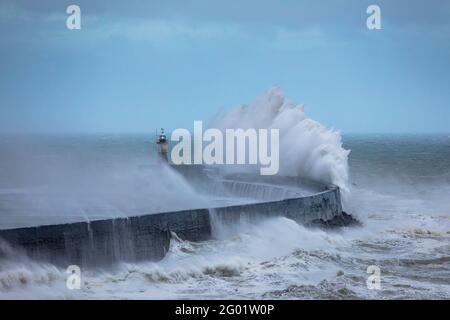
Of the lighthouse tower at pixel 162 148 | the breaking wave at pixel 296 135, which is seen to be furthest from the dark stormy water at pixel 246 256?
the breaking wave at pixel 296 135

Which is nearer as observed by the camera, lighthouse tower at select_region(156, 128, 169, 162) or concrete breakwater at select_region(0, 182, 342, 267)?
concrete breakwater at select_region(0, 182, 342, 267)

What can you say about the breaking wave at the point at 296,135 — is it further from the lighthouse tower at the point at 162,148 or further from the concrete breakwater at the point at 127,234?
the concrete breakwater at the point at 127,234

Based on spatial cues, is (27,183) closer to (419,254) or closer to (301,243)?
(301,243)

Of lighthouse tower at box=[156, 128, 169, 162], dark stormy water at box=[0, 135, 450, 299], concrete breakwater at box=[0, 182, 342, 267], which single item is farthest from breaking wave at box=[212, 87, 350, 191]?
concrete breakwater at box=[0, 182, 342, 267]

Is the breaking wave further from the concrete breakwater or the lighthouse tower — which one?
the concrete breakwater

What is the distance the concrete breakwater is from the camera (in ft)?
24.2

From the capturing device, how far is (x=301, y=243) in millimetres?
9922

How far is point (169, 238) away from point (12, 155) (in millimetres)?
25575

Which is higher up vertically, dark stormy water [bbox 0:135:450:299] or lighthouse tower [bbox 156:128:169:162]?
lighthouse tower [bbox 156:128:169:162]

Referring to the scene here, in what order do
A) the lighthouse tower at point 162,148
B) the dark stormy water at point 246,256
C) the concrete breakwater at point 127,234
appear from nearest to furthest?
the dark stormy water at point 246,256 < the concrete breakwater at point 127,234 < the lighthouse tower at point 162,148

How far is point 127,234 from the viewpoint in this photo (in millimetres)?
8219

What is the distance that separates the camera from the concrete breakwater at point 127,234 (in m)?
7.37

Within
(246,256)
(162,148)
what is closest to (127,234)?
(246,256)

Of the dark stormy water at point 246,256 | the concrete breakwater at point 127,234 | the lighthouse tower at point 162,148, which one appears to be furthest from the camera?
the lighthouse tower at point 162,148
